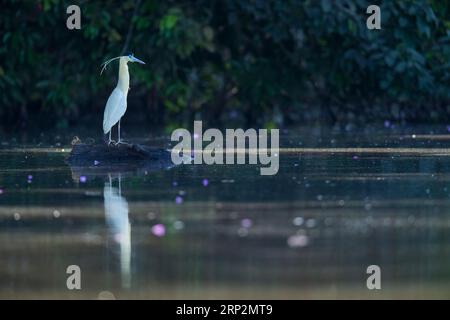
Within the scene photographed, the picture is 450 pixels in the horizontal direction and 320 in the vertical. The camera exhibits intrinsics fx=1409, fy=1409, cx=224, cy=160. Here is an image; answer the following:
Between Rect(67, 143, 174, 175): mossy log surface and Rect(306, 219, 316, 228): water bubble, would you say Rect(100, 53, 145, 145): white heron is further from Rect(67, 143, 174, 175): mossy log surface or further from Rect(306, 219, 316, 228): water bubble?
Rect(306, 219, 316, 228): water bubble

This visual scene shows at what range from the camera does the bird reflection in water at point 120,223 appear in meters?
8.70

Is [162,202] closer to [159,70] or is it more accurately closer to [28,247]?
[28,247]

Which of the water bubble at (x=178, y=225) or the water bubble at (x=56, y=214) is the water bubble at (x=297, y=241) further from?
the water bubble at (x=56, y=214)

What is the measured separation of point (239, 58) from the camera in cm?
2981

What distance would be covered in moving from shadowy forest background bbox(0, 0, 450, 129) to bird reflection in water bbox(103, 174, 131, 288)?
13.5 metres

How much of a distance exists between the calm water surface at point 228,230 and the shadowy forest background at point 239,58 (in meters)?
10.9

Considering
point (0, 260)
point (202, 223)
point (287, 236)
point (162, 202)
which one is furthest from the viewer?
point (162, 202)

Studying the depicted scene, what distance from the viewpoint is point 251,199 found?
12453mm

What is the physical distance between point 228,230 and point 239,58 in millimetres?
19683

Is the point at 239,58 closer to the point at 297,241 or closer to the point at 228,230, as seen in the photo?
the point at 228,230

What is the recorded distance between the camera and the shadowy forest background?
27.4m

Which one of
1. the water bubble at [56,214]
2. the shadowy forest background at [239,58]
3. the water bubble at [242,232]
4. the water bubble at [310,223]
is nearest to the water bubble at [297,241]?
the water bubble at [242,232]

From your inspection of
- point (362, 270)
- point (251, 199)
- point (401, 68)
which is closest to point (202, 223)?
point (251, 199)

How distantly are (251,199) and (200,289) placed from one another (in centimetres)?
454
